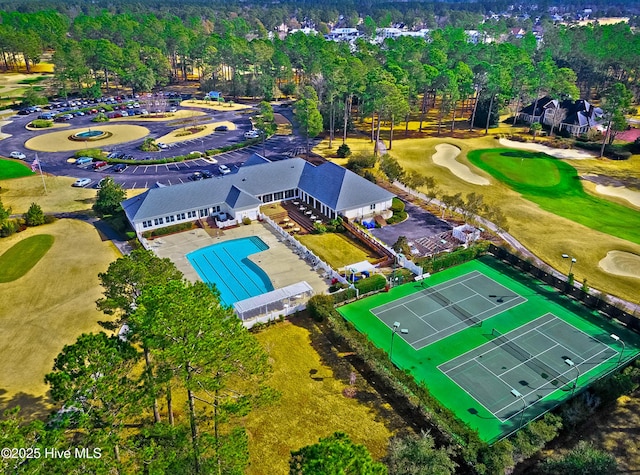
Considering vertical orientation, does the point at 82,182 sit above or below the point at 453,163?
below

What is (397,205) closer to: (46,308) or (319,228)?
(319,228)

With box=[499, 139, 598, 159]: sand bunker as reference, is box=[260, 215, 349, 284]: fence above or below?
below

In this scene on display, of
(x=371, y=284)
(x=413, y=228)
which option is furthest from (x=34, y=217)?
(x=413, y=228)

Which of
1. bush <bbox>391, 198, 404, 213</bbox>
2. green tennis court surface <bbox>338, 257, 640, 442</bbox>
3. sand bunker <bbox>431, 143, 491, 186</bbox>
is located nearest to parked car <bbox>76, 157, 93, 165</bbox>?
bush <bbox>391, 198, 404, 213</bbox>

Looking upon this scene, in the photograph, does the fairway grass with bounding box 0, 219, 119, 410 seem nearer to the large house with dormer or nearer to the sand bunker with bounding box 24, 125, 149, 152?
the sand bunker with bounding box 24, 125, 149, 152

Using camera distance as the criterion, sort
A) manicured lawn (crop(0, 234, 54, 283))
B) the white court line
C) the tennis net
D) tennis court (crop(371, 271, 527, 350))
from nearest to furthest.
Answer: the tennis net → tennis court (crop(371, 271, 527, 350)) → the white court line → manicured lawn (crop(0, 234, 54, 283))

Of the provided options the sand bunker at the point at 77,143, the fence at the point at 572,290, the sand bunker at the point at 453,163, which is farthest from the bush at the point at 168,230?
the sand bunker at the point at 453,163
